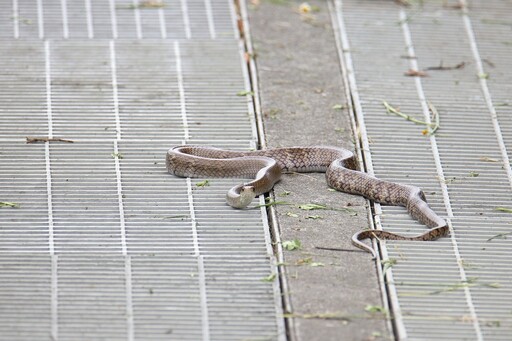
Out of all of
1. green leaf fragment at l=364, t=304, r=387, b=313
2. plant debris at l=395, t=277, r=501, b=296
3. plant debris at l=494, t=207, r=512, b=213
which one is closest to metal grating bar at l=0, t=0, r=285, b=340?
green leaf fragment at l=364, t=304, r=387, b=313

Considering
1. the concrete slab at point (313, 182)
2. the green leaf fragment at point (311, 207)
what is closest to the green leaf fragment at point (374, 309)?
the concrete slab at point (313, 182)

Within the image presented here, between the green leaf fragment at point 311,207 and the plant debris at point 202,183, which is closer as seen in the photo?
the green leaf fragment at point 311,207

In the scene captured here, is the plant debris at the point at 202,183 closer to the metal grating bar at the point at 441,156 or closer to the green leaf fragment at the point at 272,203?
the green leaf fragment at the point at 272,203

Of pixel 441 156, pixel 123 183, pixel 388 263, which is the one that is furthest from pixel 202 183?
pixel 441 156

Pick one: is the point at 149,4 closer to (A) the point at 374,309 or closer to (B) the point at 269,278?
(B) the point at 269,278

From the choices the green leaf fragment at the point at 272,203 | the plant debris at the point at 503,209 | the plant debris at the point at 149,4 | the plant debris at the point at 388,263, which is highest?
the plant debris at the point at 149,4

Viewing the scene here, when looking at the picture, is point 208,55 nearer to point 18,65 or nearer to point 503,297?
point 18,65

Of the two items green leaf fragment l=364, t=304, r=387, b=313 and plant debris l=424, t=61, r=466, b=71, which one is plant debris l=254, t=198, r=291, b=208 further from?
plant debris l=424, t=61, r=466, b=71
